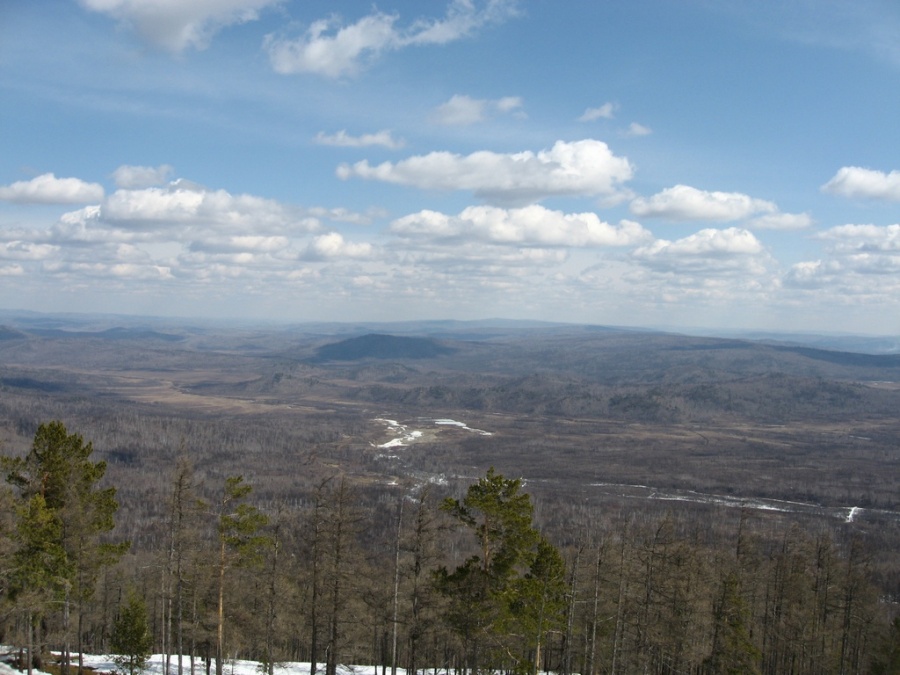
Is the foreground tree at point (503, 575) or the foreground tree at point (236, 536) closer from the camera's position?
the foreground tree at point (503, 575)

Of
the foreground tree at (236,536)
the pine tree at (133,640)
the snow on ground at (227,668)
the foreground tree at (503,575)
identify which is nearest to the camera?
the foreground tree at (503,575)

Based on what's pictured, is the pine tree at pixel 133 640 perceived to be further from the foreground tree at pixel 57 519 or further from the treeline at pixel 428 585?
the foreground tree at pixel 57 519

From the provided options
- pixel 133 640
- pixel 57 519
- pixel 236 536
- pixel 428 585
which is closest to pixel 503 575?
pixel 428 585

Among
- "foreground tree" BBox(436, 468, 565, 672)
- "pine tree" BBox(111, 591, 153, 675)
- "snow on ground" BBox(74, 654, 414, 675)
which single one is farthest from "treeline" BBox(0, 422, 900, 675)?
"snow on ground" BBox(74, 654, 414, 675)

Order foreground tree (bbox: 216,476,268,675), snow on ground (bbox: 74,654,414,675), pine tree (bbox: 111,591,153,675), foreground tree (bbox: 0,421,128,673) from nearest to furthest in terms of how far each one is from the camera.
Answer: foreground tree (bbox: 0,421,128,673) → foreground tree (bbox: 216,476,268,675) → pine tree (bbox: 111,591,153,675) → snow on ground (bbox: 74,654,414,675)

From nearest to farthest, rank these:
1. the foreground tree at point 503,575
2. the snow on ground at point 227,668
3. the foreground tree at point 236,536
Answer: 1. the foreground tree at point 503,575
2. the foreground tree at point 236,536
3. the snow on ground at point 227,668

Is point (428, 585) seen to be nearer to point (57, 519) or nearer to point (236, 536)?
point (236, 536)

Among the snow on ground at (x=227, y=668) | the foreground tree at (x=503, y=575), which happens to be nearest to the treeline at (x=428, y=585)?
the foreground tree at (x=503, y=575)

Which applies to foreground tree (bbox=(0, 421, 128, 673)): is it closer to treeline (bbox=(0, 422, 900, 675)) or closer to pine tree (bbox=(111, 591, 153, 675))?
treeline (bbox=(0, 422, 900, 675))

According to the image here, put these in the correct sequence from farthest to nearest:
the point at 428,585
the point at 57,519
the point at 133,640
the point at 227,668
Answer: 1. the point at 227,668
2. the point at 133,640
3. the point at 428,585
4. the point at 57,519
